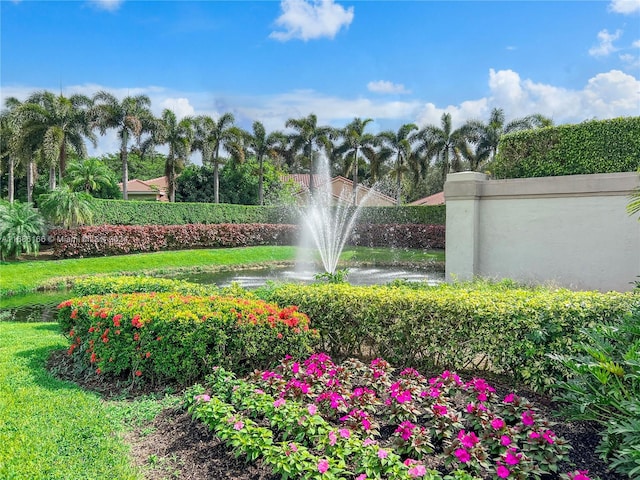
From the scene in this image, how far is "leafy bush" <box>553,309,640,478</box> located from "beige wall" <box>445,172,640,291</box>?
450 centimetres

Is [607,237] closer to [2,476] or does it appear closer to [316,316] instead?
[316,316]

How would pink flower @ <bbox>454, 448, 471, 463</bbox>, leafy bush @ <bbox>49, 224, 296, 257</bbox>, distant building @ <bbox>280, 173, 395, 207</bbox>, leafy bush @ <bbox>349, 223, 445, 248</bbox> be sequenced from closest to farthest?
1. pink flower @ <bbox>454, 448, 471, 463</bbox>
2. leafy bush @ <bbox>49, 224, 296, 257</bbox>
3. leafy bush @ <bbox>349, 223, 445, 248</bbox>
4. distant building @ <bbox>280, 173, 395, 207</bbox>

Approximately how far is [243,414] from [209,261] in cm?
1961

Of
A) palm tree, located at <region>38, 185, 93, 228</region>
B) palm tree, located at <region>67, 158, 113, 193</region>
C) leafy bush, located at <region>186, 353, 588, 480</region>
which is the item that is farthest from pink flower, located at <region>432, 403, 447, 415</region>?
palm tree, located at <region>67, 158, 113, 193</region>

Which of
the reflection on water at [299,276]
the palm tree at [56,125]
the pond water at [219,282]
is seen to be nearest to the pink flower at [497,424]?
the pond water at [219,282]

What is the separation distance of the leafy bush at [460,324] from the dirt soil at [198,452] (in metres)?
→ 0.57

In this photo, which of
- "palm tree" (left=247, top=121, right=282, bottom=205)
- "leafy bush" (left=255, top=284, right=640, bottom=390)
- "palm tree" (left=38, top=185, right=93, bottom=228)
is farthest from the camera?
"palm tree" (left=247, top=121, right=282, bottom=205)

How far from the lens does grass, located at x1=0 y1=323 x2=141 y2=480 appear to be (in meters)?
3.11

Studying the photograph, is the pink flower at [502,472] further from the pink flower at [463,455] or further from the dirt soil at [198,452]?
the dirt soil at [198,452]

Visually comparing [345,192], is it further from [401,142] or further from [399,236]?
[399,236]

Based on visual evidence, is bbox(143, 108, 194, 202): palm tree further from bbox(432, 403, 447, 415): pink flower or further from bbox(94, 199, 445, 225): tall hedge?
bbox(432, 403, 447, 415): pink flower

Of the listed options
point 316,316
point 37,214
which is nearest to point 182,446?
point 316,316

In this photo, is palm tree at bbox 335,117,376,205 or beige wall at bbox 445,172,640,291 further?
palm tree at bbox 335,117,376,205

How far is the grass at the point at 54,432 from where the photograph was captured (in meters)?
3.11
